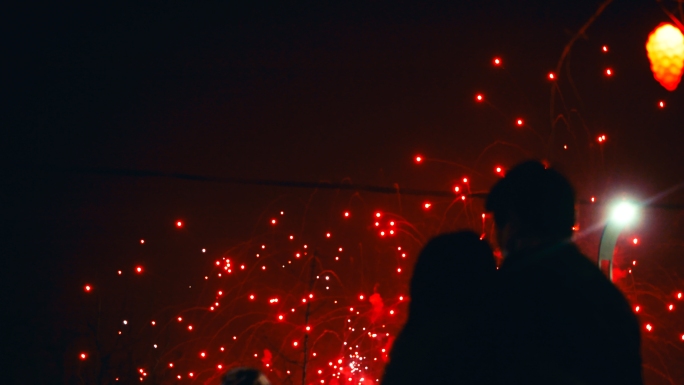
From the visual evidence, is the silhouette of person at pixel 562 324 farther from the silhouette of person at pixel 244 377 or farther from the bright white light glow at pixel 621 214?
the bright white light glow at pixel 621 214

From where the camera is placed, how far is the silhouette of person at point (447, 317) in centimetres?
179

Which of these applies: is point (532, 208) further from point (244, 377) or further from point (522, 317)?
point (244, 377)

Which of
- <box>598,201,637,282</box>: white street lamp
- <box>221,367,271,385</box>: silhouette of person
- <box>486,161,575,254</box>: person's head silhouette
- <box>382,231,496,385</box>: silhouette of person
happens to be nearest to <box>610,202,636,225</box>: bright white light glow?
<box>598,201,637,282</box>: white street lamp

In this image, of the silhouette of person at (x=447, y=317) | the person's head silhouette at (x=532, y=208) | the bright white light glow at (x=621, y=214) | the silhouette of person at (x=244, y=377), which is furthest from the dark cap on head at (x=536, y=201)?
the bright white light glow at (x=621, y=214)

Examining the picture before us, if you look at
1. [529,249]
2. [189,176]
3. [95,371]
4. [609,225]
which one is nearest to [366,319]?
[189,176]

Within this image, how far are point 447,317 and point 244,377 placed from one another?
191cm

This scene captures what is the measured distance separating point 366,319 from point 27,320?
584 cm

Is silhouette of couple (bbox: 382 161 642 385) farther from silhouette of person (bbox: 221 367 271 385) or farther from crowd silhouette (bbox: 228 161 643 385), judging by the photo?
silhouette of person (bbox: 221 367 271 385)

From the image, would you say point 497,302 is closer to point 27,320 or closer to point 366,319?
point 366,319

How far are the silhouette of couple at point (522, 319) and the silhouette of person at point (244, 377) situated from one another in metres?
1.73

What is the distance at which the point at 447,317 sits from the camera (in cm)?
195

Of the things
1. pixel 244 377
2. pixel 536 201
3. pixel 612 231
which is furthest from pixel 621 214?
pixel 244 377

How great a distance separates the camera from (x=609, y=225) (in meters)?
4.06

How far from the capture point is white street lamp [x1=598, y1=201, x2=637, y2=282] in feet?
12.8
